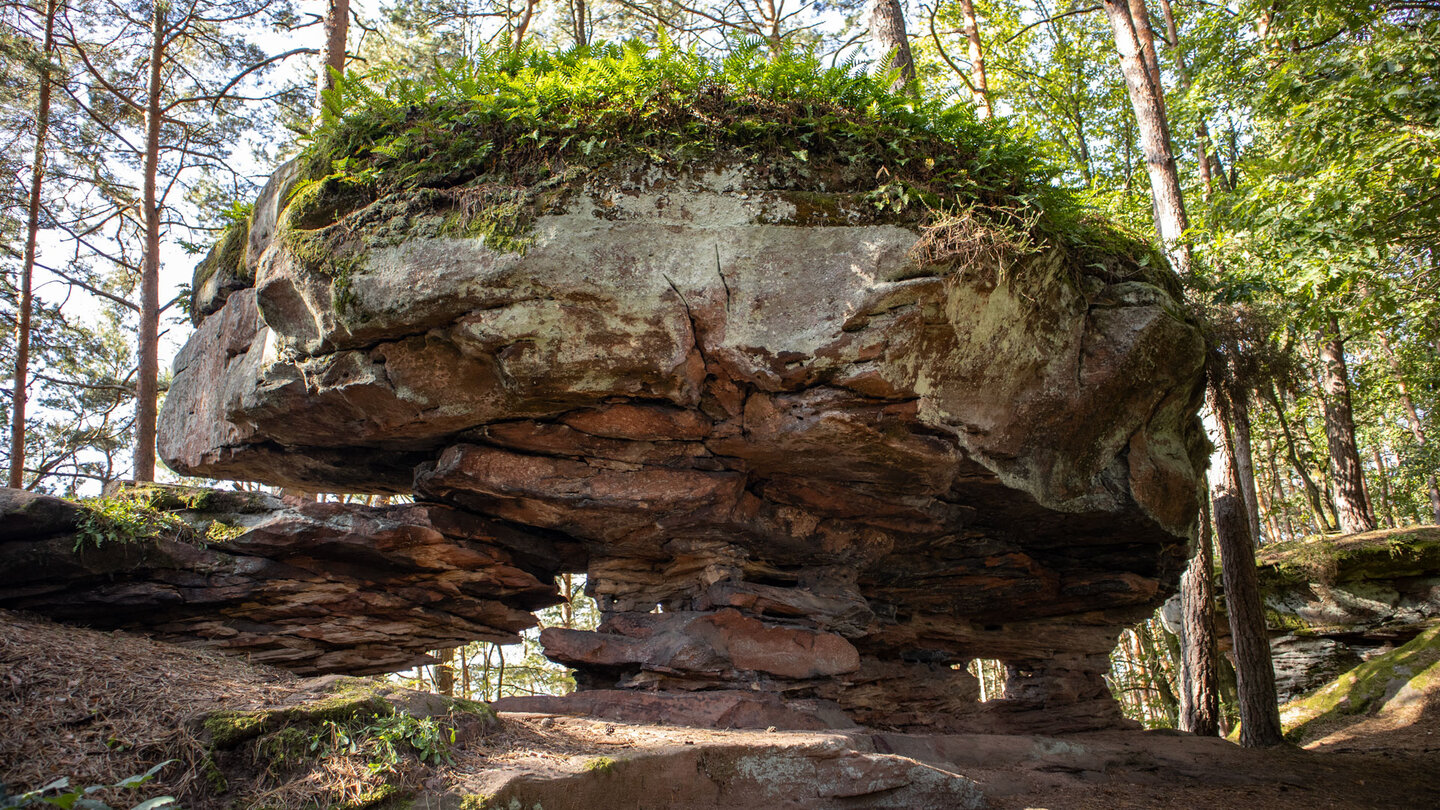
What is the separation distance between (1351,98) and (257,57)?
18464 millimetres

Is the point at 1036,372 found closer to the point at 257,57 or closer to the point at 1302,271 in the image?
the point at 1302,271

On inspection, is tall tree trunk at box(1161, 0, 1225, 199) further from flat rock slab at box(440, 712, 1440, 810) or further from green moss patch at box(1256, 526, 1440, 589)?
flat rock slab at box(440, 712, 1440, 810)

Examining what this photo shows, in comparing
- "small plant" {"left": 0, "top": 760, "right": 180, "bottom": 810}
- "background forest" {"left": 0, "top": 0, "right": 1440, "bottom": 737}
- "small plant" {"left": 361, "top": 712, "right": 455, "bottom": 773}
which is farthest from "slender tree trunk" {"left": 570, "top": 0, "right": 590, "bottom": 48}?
"small plant" {"left": 0, "top": 760, "right": 180, "bottom": 810}

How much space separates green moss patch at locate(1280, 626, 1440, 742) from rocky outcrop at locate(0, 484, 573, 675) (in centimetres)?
1148

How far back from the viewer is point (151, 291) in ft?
42.8

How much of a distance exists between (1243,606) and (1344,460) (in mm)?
7363

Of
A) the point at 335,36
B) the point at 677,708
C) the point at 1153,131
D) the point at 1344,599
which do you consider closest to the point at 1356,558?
the point at 1344,599

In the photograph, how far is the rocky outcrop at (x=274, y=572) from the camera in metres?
6.68

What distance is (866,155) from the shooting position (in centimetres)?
707

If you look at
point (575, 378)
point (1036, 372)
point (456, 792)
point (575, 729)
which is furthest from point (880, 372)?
point (456, 792)

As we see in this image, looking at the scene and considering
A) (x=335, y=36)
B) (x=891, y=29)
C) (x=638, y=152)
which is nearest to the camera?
(x=638, y=152)

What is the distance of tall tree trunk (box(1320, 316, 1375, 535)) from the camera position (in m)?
14.9

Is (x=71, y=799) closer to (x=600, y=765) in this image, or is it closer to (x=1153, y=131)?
(x=600, y=765)

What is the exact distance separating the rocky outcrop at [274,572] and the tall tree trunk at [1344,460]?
15315 millimetres
